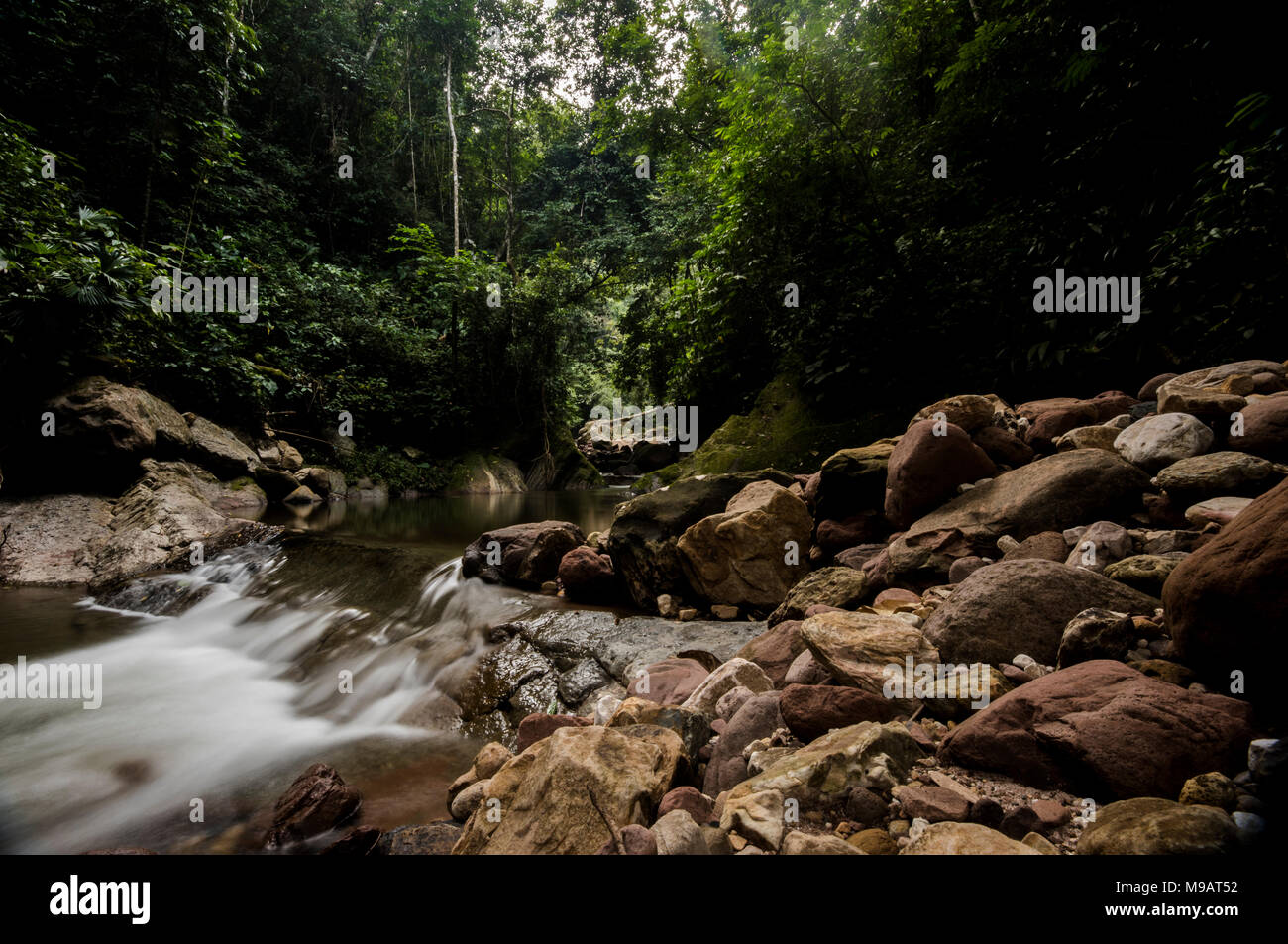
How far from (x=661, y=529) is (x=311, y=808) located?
129 inches

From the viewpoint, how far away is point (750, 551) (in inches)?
175

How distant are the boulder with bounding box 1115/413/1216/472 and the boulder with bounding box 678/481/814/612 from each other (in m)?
2.25

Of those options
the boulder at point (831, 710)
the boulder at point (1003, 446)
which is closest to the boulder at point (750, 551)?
the boulder at point (1003, 446)

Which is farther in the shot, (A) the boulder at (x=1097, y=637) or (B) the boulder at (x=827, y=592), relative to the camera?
(B) the boulder at (x=827, y=592)

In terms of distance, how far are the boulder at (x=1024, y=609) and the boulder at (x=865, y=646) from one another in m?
0.14

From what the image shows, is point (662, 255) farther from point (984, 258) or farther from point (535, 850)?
point (535, 850)

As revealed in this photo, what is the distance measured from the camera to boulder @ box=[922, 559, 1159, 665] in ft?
7.30

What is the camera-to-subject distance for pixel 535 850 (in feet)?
6.06

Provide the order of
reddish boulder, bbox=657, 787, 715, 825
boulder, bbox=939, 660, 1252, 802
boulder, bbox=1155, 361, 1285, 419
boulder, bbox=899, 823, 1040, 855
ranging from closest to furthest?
boulder, bbox=899, 823, 1040, 855, boulder, bbox=939, 660, 1252, 802, reddish boulder, bbox=657, 787, 715, 825, boulder, bbox=1155, 361, 1285, 419

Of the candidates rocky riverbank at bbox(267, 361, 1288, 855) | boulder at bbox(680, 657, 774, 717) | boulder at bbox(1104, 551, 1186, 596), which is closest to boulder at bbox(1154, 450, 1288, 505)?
rocky riverbank at bbox(267, 361, 1288, 855)

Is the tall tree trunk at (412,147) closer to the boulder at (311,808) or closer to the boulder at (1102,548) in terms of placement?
the boulder at (311,808)

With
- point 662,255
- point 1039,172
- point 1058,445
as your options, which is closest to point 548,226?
point 662,255

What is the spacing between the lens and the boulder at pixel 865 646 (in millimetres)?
2234

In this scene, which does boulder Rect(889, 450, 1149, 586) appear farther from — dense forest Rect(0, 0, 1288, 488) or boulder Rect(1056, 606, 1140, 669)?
dense forest Rect(0, 0, 1288, 488)
